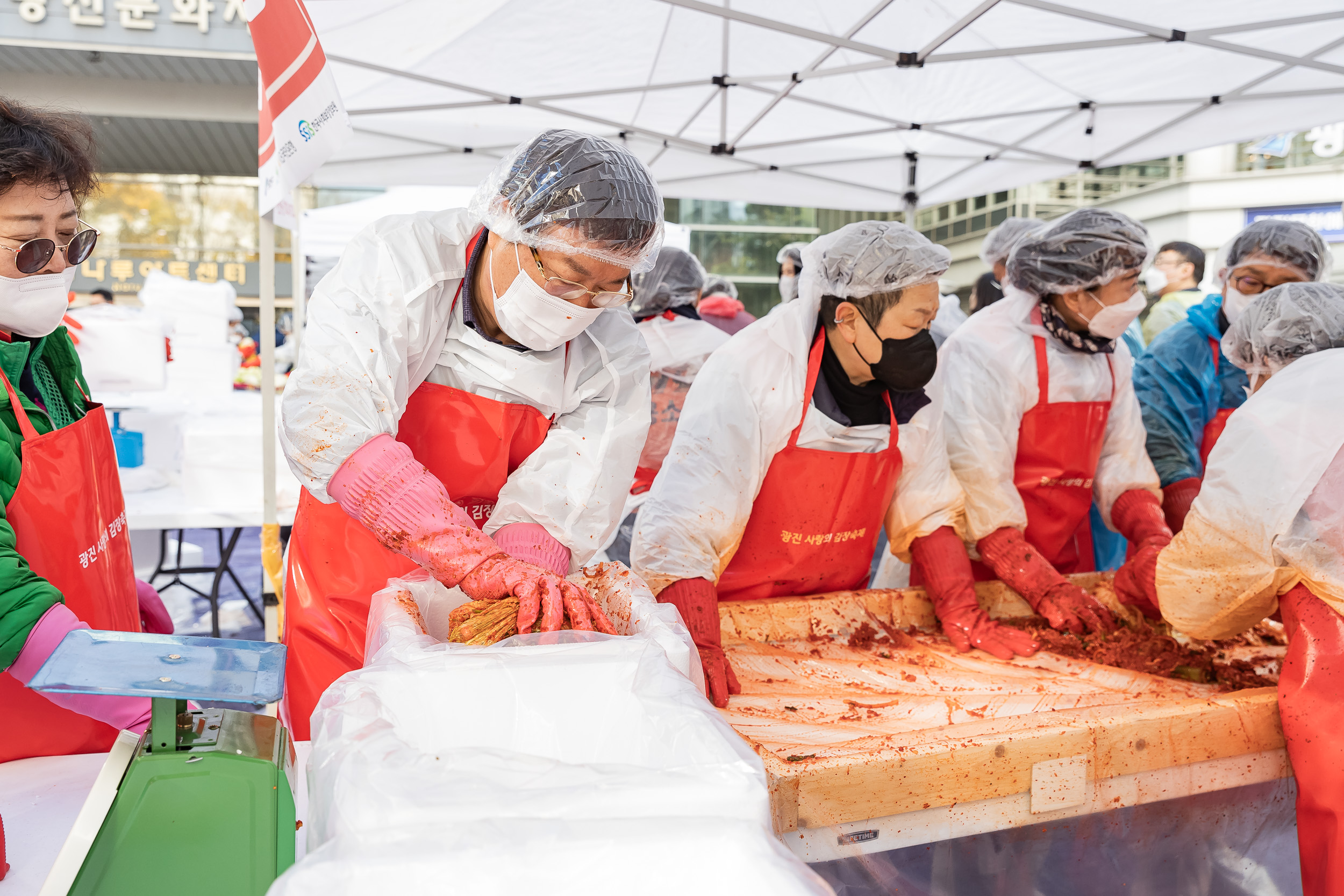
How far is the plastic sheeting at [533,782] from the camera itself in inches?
28.9

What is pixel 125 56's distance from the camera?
8508 millimetres

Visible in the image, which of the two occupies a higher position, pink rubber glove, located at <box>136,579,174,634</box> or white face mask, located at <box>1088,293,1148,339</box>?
white face mask, located at <box>1088,293,1148,339</box>

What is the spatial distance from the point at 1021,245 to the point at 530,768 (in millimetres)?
2610

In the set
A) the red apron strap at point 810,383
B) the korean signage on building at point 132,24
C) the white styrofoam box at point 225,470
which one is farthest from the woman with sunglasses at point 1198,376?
the korean signage on building at point 132,24

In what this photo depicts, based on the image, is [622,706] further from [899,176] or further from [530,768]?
[899,176]

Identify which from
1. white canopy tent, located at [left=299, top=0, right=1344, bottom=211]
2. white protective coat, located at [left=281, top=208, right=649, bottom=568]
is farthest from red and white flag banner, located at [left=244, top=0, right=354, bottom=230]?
white canopy tent, located at [left=299, top=0, right=1344, bottom=211]

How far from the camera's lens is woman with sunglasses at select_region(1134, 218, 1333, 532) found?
118 inches

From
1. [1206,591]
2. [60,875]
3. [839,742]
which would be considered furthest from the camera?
[1206,591]

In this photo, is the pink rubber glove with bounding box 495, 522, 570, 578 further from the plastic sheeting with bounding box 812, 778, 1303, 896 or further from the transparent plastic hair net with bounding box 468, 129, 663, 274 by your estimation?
the plastic sheeting with bounding box 812, 778, 1303, 896

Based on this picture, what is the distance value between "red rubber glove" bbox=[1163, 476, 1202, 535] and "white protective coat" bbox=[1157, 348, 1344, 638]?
130cm

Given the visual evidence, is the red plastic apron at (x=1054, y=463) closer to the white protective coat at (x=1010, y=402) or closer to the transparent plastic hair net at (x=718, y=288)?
the white protective coat at (x=1010, y=402)

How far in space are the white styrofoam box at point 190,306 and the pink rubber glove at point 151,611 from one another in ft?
16.0

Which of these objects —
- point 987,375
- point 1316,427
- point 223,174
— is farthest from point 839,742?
point 223,174

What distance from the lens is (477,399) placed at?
173cm
